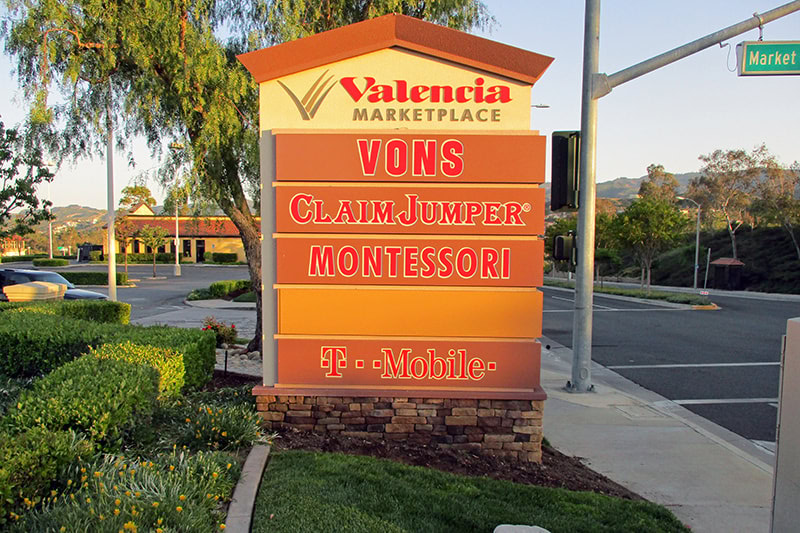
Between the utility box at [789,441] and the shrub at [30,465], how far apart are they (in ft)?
13.7

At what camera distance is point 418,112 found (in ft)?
18.2

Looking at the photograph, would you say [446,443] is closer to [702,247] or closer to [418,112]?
[418,112]

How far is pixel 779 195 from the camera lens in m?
42.5

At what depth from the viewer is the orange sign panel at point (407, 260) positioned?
5.51 metres

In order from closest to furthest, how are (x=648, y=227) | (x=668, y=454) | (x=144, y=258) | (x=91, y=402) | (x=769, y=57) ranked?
1. (x=91, y=402)
2. (x=668, y=454)
3. (x=769, y=57)
4. (x=648, y=227)
5. (x=144, y=258)

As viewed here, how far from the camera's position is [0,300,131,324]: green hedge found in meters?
9.64

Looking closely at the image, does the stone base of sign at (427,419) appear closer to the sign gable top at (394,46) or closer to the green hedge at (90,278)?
the sign gable top at (394,46)

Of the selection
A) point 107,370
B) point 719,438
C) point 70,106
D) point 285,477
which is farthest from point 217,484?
point 70,106

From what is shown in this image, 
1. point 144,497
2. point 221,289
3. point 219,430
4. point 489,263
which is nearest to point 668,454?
point 489,263

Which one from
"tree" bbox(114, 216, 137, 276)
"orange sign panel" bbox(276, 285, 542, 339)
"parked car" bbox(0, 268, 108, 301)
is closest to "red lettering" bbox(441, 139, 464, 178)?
"orange sign panel" bbox(276, 285, 542, 339)

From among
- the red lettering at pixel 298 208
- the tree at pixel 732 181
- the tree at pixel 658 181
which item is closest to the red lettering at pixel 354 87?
the red lettering at pixel 298 208

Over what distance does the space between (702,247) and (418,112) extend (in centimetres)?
5307

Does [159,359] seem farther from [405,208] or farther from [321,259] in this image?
[405,208]

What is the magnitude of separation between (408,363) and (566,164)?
371 centimetres
